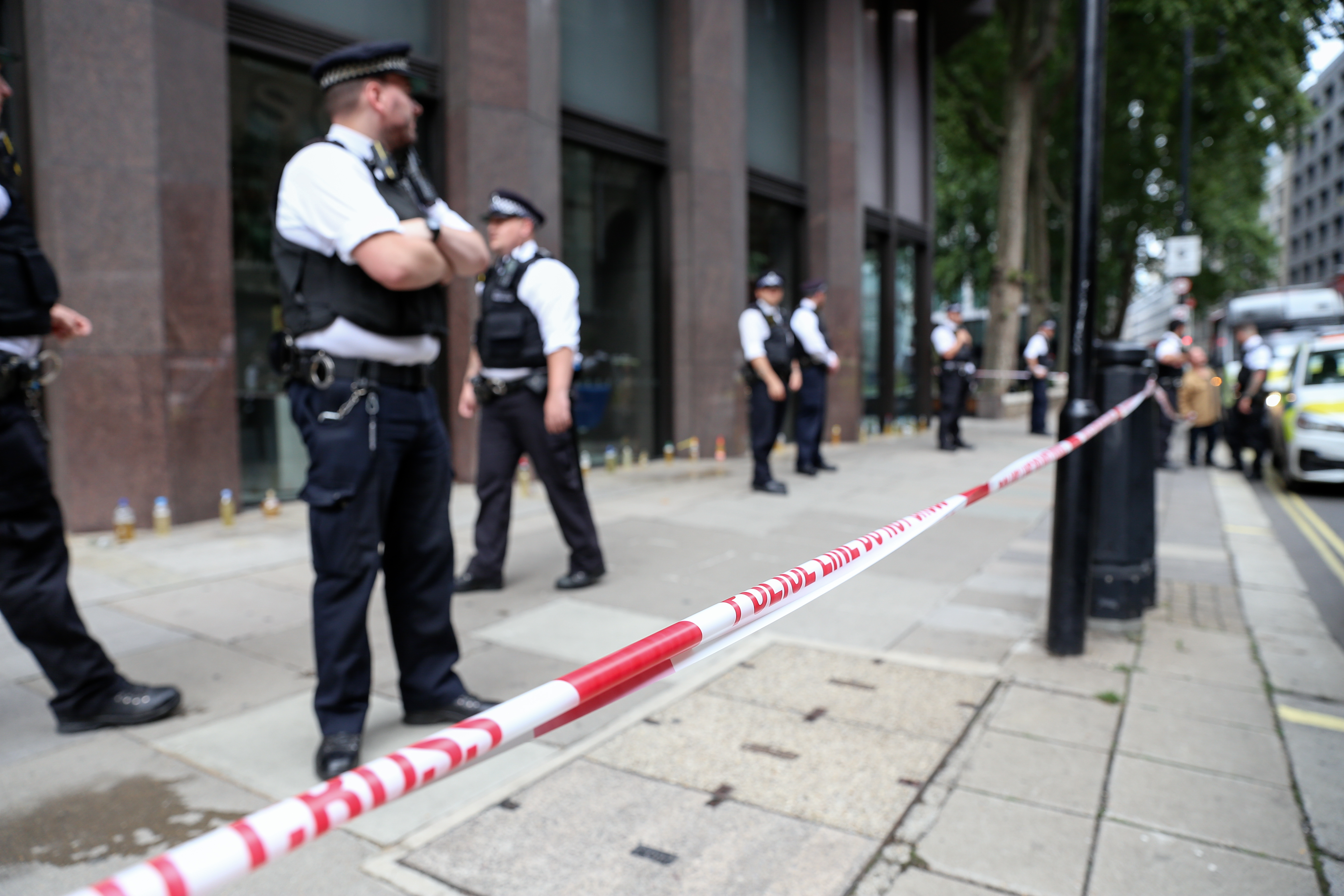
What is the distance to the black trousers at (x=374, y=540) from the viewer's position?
2.72 m

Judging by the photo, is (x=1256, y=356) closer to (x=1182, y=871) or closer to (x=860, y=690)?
(x=860, y=690)

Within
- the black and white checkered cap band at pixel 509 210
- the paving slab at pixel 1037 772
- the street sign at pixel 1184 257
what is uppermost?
the street sign at pixel 1184 257

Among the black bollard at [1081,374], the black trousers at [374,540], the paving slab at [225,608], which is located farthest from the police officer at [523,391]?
the black bollard at [1081,374]

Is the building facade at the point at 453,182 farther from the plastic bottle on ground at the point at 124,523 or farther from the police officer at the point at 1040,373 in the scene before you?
the police officer at the point at 1040,373

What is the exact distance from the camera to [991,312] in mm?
19297

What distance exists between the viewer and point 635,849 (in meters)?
2.37

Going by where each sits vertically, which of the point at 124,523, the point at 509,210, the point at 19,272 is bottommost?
the point at 124,523

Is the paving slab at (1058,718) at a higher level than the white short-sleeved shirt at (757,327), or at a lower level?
lower

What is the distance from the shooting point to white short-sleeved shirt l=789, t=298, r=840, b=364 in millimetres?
9172

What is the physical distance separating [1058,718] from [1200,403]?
33.5 feet

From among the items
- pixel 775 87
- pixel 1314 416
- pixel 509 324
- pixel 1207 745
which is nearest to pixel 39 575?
pixel 509 324

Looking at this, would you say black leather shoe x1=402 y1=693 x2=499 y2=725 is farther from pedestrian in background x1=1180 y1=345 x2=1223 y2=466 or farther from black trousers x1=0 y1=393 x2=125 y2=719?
pedestrian in background x1=1180 y1=345 x2=1223 y2=466

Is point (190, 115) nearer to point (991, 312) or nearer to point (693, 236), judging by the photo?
point (693, 236)

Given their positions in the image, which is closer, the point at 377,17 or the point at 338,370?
the point at 338,370
